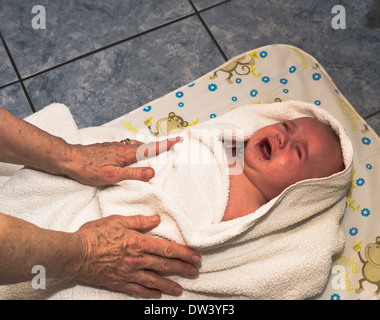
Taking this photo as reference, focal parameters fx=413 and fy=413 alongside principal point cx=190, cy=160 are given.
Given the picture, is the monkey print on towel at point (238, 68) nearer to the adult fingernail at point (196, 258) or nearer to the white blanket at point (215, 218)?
the white blanket at point (215, 218)

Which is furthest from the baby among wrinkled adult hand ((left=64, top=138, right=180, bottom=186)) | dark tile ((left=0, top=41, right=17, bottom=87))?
dark tile ((left=0, top=41, right=17, bottom=87))

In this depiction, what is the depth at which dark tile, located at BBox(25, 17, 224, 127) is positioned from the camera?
156cm

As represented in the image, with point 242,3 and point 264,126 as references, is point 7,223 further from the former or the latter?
point 242,3

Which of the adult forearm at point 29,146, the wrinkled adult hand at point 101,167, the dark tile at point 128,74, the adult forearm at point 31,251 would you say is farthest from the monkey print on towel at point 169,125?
the adult forearm at point 31,251

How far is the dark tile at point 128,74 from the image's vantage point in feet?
5.12

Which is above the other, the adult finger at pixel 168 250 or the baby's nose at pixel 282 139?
the baby's nose at pixel 282 139

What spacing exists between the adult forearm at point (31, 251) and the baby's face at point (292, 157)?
0.55 meters

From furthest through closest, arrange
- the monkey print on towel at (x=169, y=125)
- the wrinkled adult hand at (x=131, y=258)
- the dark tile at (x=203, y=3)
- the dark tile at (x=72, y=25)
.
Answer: the dark tile at (x=203, y=3)
the dark tile at (x=72, y=25)
the monkey print on towel at (x=169, y=125)
the wrinkled adult hand at (x=131, y=258)

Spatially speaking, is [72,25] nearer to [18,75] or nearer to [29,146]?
[18,75]

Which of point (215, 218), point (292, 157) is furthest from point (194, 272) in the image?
point (292, 157)

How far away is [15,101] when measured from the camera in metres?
1.57

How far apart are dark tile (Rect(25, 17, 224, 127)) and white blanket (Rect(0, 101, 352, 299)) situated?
0.44 meters

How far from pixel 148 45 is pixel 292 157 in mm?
839

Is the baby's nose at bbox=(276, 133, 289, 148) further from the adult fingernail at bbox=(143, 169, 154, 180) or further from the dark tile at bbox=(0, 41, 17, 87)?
the dark tile at bbox=(0, 41, 17, 87)
